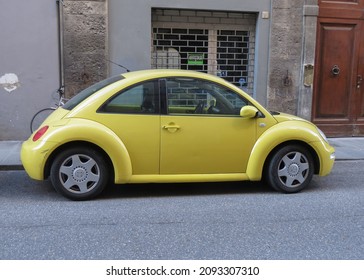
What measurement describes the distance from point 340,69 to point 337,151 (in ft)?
7.68

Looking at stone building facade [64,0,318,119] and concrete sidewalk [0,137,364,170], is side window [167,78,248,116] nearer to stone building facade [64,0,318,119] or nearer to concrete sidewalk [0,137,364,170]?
concrete sidewalk [0,137,364,170]

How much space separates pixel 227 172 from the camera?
5453 millimetres

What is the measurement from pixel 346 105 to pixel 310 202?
549 cm

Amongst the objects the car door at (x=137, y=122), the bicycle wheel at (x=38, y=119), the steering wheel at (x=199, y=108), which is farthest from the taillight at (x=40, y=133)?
the bicycle wheel at (x=38, y=119)

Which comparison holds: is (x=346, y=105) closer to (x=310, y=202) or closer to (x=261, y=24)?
(x=261, y=24)

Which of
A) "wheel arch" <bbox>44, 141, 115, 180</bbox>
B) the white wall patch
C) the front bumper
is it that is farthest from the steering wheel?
the white wall patch

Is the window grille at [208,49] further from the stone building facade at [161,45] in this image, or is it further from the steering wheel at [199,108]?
the steering wheel at [199,108]

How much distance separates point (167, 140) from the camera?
17.1 ft

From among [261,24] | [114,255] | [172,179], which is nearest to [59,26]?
[261,24]

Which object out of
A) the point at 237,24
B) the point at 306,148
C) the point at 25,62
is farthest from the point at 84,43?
the point at 306,148

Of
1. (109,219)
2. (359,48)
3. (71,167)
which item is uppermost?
(359,48)

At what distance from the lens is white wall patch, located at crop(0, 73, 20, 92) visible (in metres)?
8.72

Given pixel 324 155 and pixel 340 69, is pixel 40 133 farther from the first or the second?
pixel 340 69

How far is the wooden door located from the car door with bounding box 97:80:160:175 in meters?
5.80
